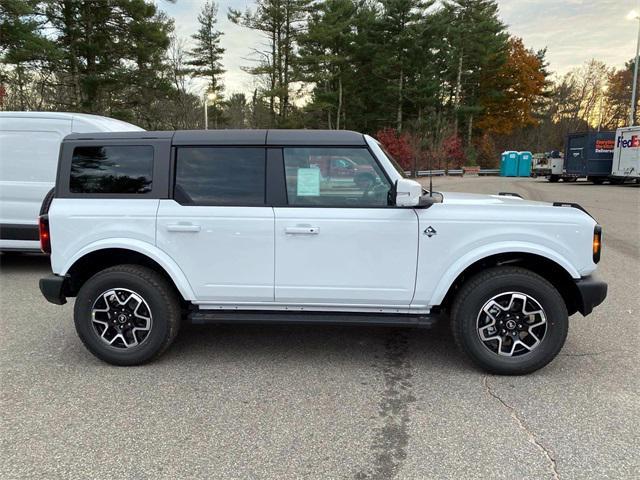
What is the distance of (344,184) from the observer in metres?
3.70

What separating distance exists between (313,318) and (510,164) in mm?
41798

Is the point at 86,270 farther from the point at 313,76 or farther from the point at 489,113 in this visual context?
the point at 489,113

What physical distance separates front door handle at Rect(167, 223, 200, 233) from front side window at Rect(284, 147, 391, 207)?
764mm

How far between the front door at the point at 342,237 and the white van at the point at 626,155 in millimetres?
25071

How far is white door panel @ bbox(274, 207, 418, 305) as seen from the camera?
3588 millimetres

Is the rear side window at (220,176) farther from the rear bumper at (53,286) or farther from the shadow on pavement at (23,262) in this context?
the shadow on pavement at (23,262)

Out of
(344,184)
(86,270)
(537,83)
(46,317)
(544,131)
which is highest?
(537,83)

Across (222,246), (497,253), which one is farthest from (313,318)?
(497,253)

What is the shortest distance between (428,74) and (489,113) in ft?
44.7

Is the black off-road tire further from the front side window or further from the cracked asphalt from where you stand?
the front side window

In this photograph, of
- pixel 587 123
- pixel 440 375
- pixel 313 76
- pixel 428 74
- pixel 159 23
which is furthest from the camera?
pixel 587 123

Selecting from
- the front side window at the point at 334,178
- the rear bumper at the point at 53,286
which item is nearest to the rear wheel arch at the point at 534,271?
the front side window at the point at 334,178

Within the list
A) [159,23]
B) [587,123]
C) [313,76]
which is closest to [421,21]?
[313,76]

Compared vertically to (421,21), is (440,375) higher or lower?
lower
